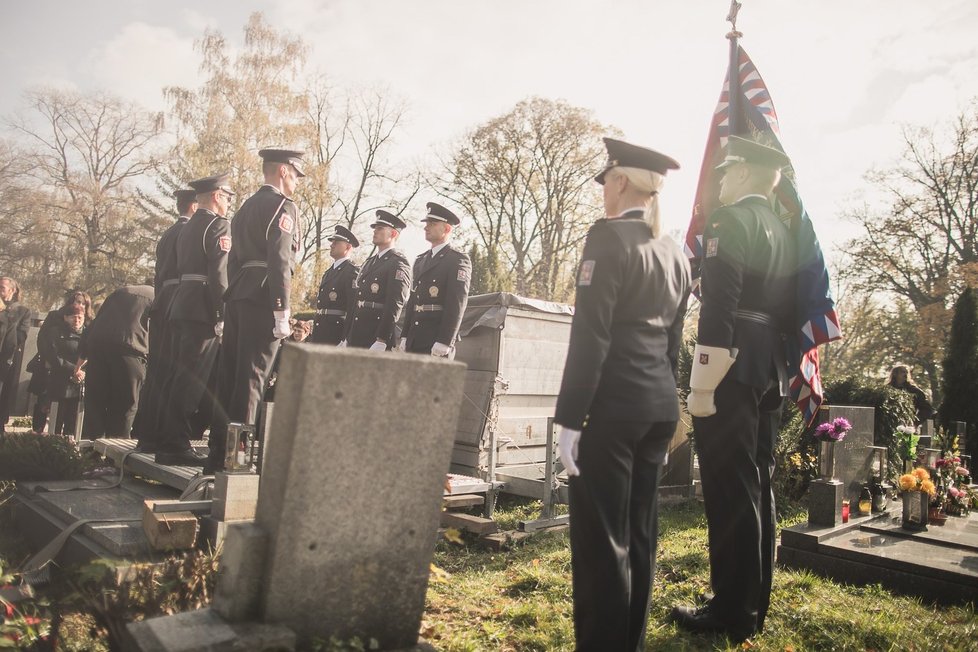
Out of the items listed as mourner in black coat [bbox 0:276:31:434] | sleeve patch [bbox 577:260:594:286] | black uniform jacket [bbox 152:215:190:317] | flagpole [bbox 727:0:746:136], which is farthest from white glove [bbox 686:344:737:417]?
mourner in black coat [bbox 0:276:31:434]

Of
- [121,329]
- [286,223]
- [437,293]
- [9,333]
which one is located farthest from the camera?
[9,333]

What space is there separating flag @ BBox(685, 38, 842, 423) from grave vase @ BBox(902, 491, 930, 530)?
7.63ft

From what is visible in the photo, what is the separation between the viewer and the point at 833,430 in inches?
253

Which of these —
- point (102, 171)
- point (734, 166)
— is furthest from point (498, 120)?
point (734, 166)

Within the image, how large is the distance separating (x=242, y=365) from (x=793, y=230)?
370 cm

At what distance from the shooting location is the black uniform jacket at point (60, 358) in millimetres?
9312

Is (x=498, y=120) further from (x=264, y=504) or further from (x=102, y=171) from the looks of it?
(x=264, y=504)

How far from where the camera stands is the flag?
3971mm

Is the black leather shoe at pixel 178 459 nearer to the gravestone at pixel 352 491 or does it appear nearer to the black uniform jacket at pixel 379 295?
the black uniform jacket at pixel 379 295

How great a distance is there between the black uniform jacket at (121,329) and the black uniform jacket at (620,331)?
617cm

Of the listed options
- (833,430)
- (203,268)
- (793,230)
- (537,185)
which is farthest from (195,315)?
(537,185)

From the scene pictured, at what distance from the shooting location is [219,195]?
19.6ft

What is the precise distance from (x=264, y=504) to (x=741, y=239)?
8.21ft

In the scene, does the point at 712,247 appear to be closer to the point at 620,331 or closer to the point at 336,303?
the point at 620,331
